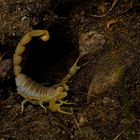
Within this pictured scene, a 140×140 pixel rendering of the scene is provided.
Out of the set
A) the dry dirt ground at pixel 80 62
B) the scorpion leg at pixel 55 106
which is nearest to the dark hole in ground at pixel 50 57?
the dry dirt ground at pixel 80 62

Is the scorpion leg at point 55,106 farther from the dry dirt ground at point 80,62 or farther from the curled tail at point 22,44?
the curled tail at point 22,44

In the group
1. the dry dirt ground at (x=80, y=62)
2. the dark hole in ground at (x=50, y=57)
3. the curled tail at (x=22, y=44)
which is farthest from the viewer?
the dark hole in ground at (x=50, y=57)

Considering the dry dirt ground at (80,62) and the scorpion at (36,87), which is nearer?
the dry dirt ground at (80,62)

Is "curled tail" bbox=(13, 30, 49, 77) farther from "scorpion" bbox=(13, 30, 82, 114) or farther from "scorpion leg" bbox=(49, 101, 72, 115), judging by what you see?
"scorpion leg" bbox=(49, 101, 72, 115)

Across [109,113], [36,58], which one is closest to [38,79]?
[36,58]

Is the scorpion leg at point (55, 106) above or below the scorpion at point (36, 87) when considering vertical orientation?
below

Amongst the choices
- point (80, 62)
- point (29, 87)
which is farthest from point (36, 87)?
point (80, 62)

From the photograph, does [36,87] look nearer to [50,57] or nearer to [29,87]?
[29,87]
